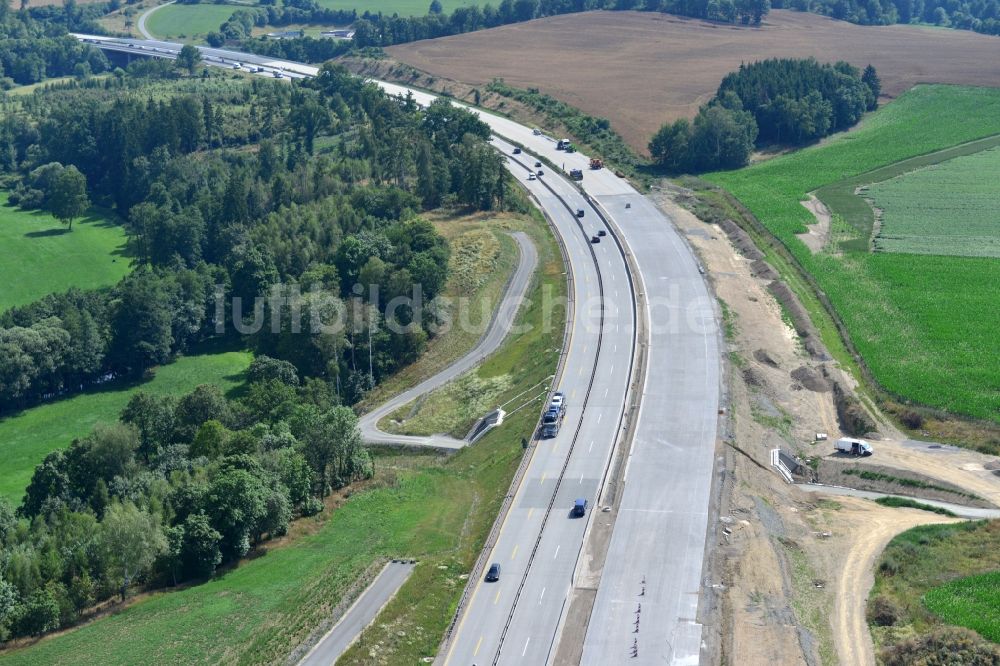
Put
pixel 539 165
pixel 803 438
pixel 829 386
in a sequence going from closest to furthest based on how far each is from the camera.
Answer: pixel 803 438 < pixel 829 386 < pixel 539 165

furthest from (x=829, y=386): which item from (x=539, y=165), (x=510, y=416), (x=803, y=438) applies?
(x=539, y=165)

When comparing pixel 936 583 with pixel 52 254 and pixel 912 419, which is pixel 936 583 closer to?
pixel 912 419

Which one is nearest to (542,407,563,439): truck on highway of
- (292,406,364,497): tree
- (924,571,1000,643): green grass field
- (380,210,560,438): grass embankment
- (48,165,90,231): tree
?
(380,210,560,438): grass embankment

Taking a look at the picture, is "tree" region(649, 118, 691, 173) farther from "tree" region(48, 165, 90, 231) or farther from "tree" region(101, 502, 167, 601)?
"tree" region(101, 502, 167, 601)

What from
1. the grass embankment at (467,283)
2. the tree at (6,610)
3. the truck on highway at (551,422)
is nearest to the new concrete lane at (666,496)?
the truck on highway at (551,422)

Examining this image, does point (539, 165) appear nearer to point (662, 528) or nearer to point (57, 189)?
point (57, 189)
